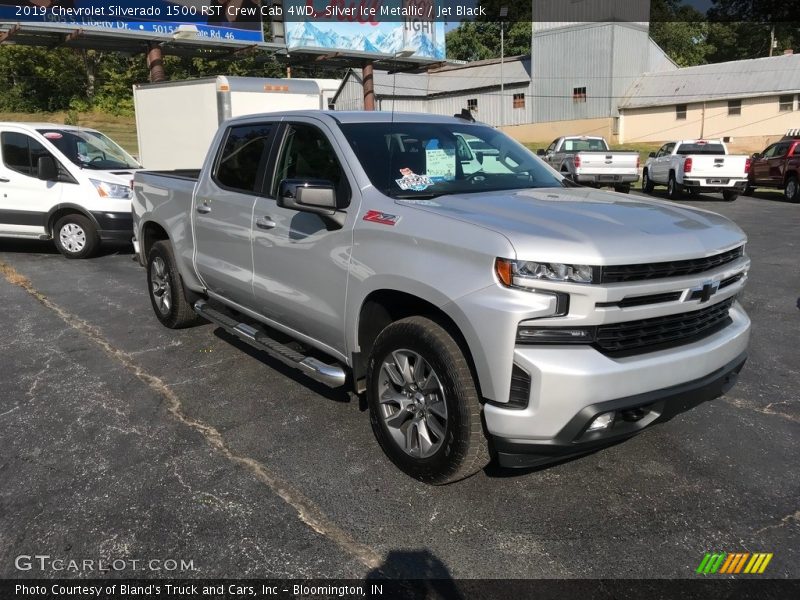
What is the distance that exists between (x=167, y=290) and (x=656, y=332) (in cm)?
447

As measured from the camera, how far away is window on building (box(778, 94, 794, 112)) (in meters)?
36.2

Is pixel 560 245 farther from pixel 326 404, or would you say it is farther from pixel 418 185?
pixel 326 404

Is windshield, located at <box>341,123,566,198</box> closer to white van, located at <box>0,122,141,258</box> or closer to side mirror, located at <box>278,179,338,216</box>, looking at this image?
side mirror, located at <box>278,179,338,216</box>

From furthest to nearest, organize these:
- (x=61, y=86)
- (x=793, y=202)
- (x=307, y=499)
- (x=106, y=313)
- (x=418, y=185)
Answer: (x=61, y=86)
(x=793, y=202)
(x=106, y=313)
(x=418, y=185)
(x=307, y=499)

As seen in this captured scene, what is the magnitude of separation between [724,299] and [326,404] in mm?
2493

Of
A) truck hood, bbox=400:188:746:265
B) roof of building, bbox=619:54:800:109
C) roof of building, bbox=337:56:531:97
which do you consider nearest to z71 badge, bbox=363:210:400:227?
truck hood, bbox=400:188:746:265

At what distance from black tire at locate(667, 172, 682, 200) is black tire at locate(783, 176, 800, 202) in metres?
2.81

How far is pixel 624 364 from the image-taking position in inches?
110

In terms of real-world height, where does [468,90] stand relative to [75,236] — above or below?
above

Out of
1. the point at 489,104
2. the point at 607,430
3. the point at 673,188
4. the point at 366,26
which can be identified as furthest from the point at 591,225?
the point at 489,104

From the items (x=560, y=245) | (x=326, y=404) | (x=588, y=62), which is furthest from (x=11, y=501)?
(x=588, y=62)

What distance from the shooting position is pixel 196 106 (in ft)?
41.3

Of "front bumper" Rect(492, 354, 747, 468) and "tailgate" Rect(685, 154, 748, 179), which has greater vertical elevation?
"tailgate" Rect(685, 154, 748, 179)

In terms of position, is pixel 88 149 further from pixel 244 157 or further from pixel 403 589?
pixel 403 589
